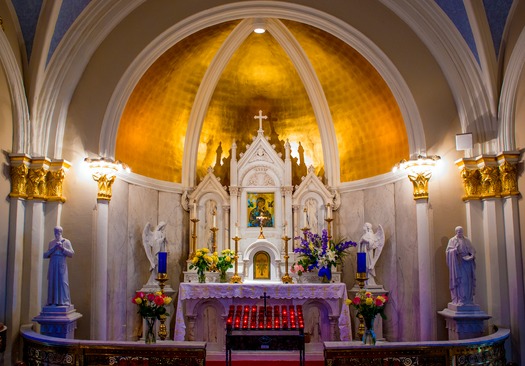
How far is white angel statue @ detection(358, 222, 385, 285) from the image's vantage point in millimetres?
11648

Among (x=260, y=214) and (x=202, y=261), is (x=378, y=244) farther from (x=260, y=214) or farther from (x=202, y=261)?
(x=202, y=261)

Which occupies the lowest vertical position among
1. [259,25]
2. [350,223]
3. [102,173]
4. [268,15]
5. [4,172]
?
[350,223]

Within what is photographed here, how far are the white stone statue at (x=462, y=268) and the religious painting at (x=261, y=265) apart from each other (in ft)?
14.8

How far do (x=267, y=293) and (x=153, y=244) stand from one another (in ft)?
8.49

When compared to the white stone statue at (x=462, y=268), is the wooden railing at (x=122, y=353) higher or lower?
lower

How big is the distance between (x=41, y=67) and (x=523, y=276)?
9029 millimetres

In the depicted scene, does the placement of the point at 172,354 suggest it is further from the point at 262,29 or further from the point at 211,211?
the point at 262,29

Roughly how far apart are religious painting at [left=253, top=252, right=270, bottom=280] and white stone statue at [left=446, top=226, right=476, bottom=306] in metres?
4.50

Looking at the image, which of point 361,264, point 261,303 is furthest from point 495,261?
point 261,303

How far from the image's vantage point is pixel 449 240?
32.5 ft

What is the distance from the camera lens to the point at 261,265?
1277 centimetres

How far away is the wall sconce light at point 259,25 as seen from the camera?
12.5m

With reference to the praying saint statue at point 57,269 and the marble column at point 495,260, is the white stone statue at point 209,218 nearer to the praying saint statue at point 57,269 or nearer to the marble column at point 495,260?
the praying saint statue at point 57,269

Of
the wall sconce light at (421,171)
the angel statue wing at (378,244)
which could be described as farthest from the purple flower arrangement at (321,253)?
the wall sconce light at (421,171)
